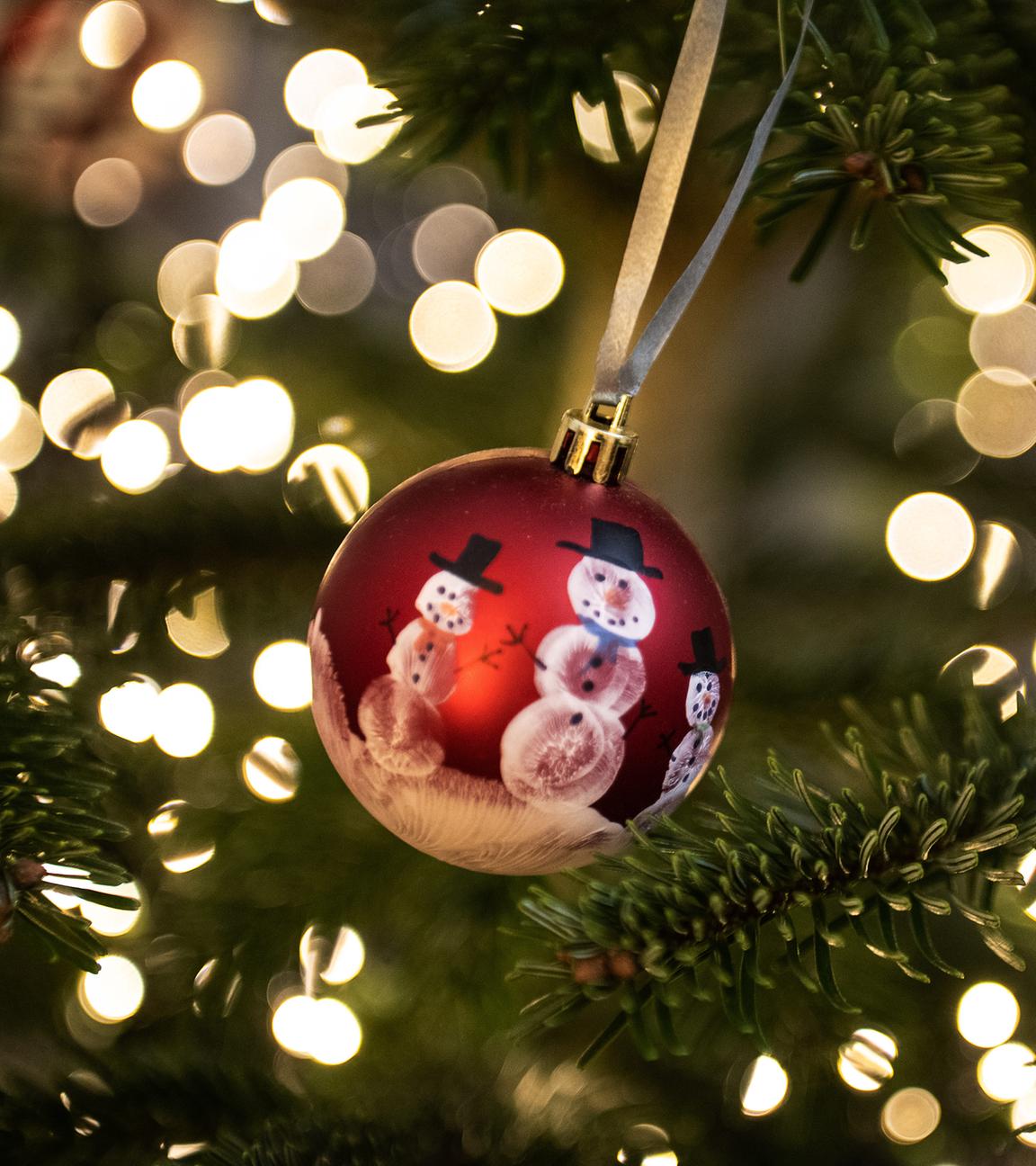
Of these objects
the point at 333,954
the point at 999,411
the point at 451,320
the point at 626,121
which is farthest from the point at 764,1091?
the point at 451,320

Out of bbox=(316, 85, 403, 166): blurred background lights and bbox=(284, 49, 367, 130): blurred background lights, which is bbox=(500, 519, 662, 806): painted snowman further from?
bbox=(284, 49, 367, 130): blurred background lights

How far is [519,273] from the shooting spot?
1.09m

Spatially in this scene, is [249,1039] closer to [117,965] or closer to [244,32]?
[117,965]

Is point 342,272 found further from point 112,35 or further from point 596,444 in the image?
point 596,444

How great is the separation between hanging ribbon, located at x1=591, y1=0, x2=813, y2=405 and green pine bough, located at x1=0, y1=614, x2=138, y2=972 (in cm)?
31

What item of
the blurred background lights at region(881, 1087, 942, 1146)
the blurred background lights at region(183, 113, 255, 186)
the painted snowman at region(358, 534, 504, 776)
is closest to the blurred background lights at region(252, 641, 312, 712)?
the painted snowman at region(358, 534, 504, 776)

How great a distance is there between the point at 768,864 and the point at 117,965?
0.72 meters

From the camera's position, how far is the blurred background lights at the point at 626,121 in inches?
27.6

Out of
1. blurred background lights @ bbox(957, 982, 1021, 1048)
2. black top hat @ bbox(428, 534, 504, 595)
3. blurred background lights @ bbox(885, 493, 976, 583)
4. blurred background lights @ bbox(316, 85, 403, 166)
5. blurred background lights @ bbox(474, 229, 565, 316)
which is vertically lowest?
blurred background lights @ bbox(957, 982, 1021, 1048)

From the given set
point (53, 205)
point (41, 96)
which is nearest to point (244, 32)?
point (41, 96)

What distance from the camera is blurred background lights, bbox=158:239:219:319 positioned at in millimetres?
1120

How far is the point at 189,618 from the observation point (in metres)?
0.77

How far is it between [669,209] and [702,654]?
0.20m

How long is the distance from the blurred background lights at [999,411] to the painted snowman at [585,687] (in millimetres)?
713
